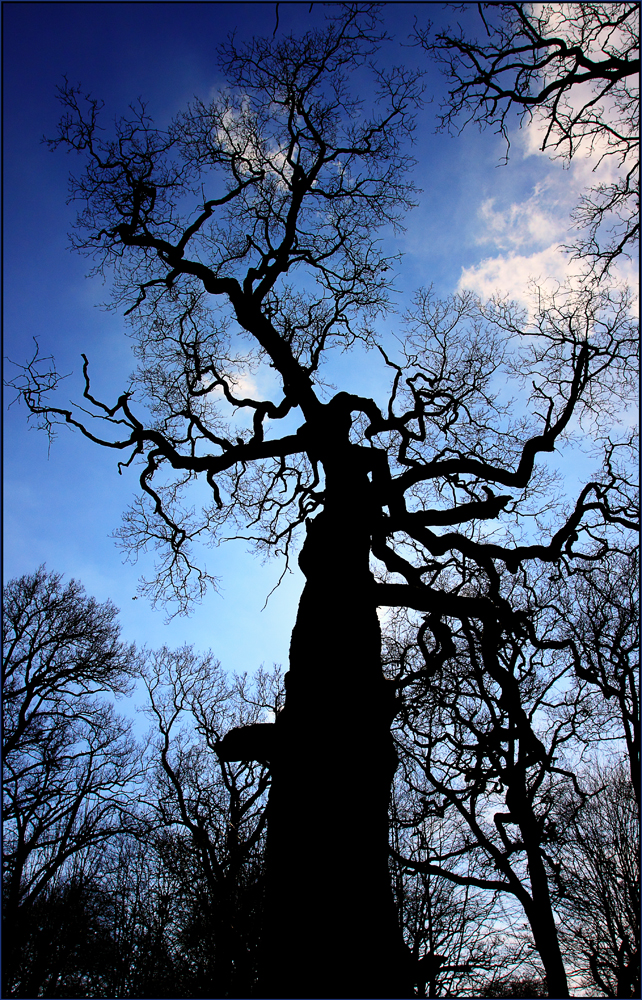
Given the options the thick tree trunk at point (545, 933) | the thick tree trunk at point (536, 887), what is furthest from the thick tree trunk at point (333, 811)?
the thick tree trunk at point (545, 933)

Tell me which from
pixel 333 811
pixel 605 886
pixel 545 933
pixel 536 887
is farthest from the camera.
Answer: pixel 605 886

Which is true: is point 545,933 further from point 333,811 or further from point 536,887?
point 333,811

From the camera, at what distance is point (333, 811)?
2654mm

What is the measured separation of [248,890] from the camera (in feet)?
37.0

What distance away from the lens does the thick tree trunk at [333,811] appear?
87.7 inches

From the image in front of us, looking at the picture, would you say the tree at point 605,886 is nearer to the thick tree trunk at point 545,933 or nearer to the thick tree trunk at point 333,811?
the thick tree trunk at point 545,933

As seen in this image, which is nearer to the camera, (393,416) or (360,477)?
(360,477)

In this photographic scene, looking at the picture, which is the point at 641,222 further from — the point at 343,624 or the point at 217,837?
the point at 217,837

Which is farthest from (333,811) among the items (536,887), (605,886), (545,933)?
(605,886)

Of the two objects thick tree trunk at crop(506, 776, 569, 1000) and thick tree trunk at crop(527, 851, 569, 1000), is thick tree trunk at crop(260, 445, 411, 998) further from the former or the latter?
thick tree trunk at crop(527, 851, 569, 1000)

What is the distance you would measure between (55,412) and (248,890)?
11452 mm

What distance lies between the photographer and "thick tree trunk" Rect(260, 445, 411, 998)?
7.31 ft

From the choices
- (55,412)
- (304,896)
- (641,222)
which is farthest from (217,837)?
(641,222)

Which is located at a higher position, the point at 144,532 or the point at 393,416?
the point at 393,416
